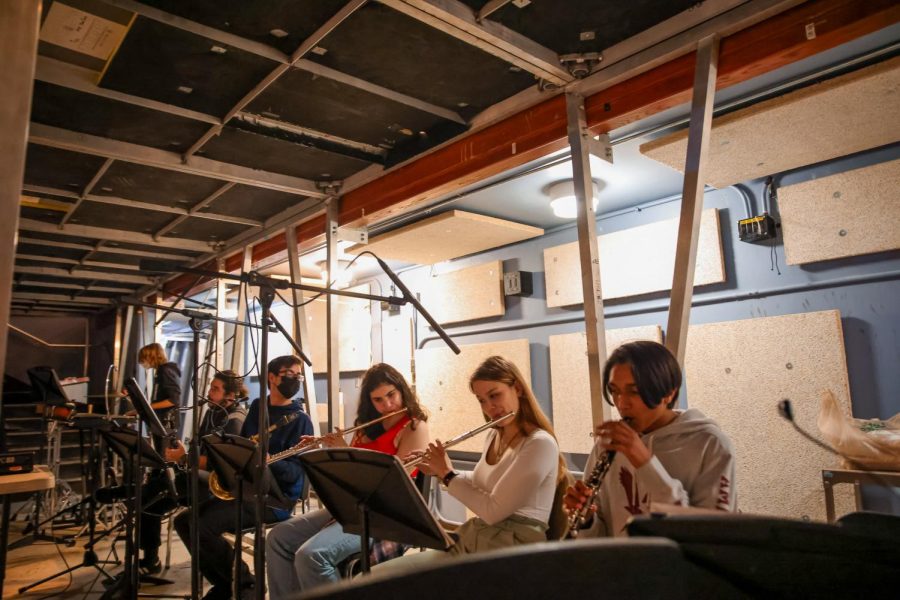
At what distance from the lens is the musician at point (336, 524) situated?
2.56m

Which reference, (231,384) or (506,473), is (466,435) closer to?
(506,473)

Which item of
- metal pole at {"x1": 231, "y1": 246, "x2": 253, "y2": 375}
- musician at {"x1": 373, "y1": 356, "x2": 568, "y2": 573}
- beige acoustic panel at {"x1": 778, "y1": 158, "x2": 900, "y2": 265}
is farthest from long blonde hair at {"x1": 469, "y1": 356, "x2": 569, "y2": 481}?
metal pole at {"x1": 231, "y1": 246, "x2": 253, "y2": 375}

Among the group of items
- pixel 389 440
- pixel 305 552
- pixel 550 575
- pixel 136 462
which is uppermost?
pixel 550 575

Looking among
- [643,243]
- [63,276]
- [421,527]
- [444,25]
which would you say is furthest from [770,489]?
[63,276]

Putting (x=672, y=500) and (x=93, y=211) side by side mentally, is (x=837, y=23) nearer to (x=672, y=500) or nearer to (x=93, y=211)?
(x=672, y=500)

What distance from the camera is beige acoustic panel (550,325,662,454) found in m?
4.10

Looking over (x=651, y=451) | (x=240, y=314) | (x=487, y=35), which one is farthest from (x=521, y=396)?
(x=240, y=314)

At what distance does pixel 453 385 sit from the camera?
16.9ft

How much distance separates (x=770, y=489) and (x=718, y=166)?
70.4 inches

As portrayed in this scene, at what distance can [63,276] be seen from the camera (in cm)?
638

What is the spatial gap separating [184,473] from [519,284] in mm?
2908

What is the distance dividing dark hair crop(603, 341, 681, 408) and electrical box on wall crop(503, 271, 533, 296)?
2884 millimetres

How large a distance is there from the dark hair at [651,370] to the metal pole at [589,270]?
1.76 ft

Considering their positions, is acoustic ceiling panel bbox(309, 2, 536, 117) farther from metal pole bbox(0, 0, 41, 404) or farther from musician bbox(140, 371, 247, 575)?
musician bbox(140, 371, 247, 575)
